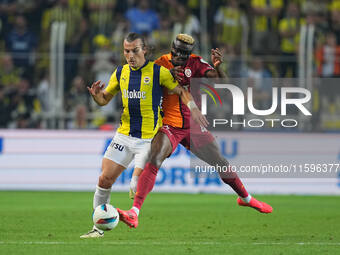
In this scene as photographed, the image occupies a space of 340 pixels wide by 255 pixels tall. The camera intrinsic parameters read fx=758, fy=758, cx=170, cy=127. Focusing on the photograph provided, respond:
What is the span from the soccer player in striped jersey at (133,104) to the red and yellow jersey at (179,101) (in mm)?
501

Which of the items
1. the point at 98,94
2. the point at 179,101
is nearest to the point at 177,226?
the point at 179,101

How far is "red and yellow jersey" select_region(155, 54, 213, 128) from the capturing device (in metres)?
8.61

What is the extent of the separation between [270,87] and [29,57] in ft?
15.1

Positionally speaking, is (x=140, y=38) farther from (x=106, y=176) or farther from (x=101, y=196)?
(x=101, y=196)

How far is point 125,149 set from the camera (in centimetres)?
791

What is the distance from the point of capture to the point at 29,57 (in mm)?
14438

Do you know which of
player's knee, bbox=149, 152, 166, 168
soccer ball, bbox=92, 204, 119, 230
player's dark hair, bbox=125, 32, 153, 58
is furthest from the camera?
player's knee, bbox=149, 152, 166, 168

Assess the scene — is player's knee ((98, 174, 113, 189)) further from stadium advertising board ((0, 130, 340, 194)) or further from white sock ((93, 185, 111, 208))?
stadium advertising board ((0, 130, 340, 194))

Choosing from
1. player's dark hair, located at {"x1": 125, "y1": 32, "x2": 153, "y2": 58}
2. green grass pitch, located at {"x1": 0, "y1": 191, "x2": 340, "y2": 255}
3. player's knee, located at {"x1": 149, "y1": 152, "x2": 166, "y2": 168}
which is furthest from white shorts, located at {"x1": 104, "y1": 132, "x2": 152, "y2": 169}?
player's dark hair, located at {"x1": 125, "y1": 32, "x2": 153, "y2": 58}

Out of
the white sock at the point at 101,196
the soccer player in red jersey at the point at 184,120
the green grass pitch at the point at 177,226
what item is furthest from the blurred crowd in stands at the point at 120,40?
the white sock at the point at 101,196

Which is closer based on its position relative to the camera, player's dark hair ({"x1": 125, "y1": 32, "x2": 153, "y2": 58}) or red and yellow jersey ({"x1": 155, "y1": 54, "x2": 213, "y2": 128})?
player's dark hair ({"x1": 125, "y1": 32, "x2": 153, "y2": 58})

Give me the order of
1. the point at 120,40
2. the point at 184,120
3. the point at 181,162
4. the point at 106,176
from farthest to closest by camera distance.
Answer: the point at 120,40
the point at 181,162
the point at 184,120
the point at 106,176

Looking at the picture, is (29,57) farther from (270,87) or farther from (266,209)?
(266,209)

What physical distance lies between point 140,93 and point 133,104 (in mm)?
137
